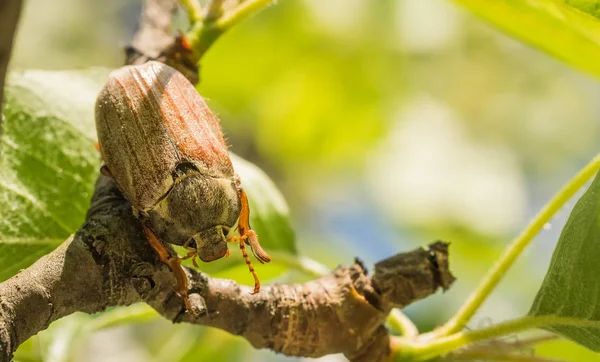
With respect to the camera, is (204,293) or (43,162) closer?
(204,293)

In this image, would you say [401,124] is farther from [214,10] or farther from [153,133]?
[153,133]

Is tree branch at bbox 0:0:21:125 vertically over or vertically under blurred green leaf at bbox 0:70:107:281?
over

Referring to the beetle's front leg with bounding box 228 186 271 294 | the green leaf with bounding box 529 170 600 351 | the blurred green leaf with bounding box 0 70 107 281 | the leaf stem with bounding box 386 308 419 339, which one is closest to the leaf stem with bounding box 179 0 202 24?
the blurred green leaf with bounding box 0 70 107 281

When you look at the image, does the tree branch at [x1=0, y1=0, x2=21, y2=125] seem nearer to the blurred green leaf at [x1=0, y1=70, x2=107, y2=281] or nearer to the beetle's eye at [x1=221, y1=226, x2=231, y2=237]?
the beetle's eye at [x1=221, y1=226, x2=231, y2=237]

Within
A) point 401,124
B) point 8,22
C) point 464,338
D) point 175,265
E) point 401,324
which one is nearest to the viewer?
point 8,22

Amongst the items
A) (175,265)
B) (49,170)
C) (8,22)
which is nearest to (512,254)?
(175,265)

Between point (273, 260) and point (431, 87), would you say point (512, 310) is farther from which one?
point (273, 260)

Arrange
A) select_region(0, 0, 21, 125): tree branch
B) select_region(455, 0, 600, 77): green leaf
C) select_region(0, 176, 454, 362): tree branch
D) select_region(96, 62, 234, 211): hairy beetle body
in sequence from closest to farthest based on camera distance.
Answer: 1. select_region(0, 0, 21, 125): tree branch
2. select_region(0, 176, 454, 362): tree branch
3. select_region(96, 62, 234, 211): hairy beetle body
4. select_region(455, 0, 600, 77): green leaf

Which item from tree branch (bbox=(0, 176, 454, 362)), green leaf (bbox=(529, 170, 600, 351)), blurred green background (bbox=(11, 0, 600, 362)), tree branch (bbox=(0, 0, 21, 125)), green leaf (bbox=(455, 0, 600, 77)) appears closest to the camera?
tree branch (bbox=(0, 0, 21, 125))
